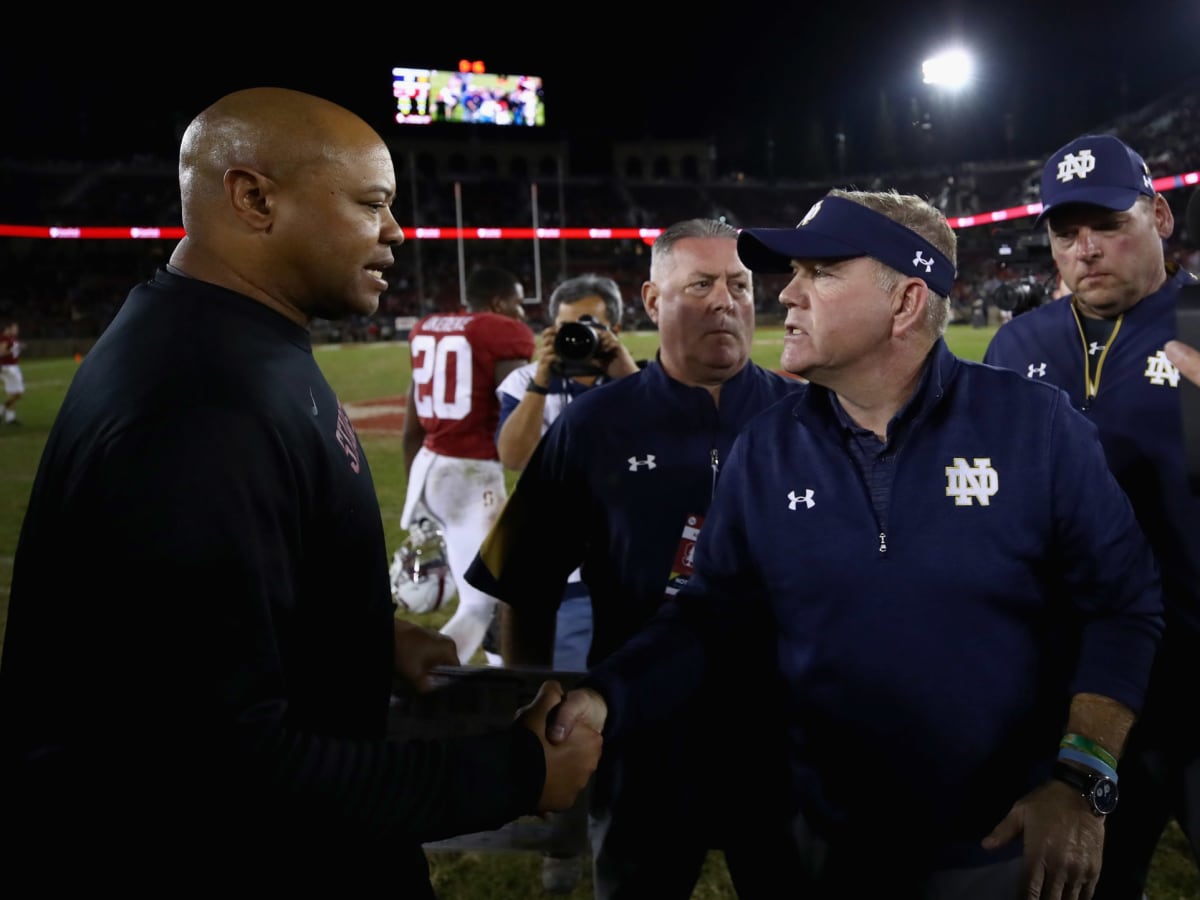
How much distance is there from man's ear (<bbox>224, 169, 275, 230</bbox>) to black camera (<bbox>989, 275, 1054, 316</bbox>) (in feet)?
12.7

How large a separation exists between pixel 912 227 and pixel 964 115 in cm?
7019

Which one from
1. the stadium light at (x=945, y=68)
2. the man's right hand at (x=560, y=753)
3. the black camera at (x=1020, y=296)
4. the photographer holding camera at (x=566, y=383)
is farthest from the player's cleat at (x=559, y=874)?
the stadium light at (x=945, y=68)

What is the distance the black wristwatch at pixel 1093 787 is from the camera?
171 cm

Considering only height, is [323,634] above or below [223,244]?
below

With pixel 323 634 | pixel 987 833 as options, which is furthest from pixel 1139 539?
pixel 323 634

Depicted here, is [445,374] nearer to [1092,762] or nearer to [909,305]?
[909,305]

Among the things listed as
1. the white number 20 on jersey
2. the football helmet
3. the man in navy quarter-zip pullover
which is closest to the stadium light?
the white number 20 on jersey

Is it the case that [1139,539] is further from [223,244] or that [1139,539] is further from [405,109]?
[405,109]

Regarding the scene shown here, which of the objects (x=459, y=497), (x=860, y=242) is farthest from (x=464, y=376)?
(x=860, y=242)

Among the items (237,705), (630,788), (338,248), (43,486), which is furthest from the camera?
(630,788)

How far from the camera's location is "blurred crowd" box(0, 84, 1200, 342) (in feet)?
142

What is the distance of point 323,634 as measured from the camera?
4.99 ft

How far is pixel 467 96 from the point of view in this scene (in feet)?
201

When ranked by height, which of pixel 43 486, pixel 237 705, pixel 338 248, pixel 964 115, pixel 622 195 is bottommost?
pixel 237 705
